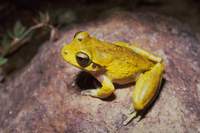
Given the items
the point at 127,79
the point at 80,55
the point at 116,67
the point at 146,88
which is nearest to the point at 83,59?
the point at 80,55

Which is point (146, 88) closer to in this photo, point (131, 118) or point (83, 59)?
point (131, 118)

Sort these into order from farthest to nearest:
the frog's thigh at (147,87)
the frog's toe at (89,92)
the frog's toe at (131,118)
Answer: the frog's toe at (89,92)
the frog's toe at (131,118)
the frog's thigh at (147,87)

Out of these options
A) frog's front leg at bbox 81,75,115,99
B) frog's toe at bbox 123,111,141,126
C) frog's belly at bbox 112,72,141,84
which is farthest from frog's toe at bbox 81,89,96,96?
frog's toe at bbox 123,111,141,126

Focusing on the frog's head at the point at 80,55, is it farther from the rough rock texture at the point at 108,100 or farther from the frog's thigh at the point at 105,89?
the rough rock texture at the point at 108,100

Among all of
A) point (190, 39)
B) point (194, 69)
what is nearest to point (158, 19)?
point (190, 39)

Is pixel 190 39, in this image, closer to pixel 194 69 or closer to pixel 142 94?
pixel 194 69

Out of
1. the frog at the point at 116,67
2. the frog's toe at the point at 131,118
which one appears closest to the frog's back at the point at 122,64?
the frog at the point at 116,67

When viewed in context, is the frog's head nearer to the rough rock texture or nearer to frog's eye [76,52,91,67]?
frog's eye [76,52,91,67]
